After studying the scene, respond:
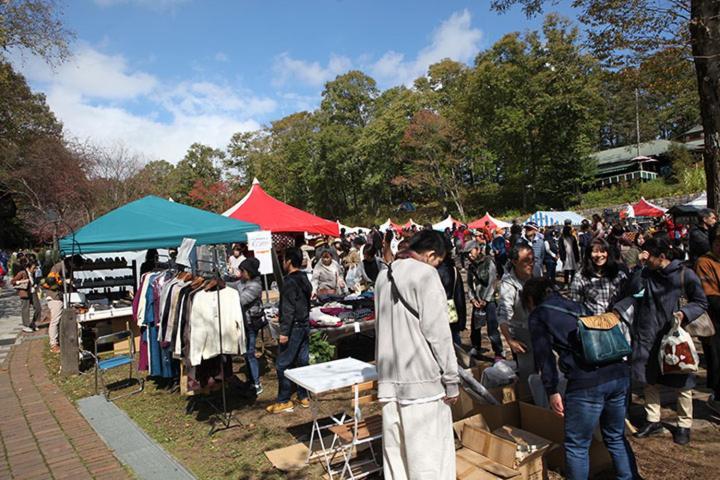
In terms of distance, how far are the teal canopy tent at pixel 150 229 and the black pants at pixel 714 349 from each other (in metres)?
6.35

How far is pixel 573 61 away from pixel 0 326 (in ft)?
95.2

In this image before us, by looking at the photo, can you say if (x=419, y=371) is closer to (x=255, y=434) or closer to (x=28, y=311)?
(x=255, y=434)

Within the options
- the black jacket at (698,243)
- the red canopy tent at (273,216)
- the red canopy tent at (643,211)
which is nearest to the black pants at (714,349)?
Answer: the black jacket at (698,243)

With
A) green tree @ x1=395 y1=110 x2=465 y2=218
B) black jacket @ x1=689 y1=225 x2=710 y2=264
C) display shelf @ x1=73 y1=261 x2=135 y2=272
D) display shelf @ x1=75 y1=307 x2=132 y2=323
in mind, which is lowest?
display shelf @ x1=75 y1=307 x2=132 y2=323

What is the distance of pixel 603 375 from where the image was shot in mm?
2600

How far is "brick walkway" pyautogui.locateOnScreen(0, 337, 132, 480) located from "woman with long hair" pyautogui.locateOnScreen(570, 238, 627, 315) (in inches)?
162

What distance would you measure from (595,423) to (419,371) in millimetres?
1020

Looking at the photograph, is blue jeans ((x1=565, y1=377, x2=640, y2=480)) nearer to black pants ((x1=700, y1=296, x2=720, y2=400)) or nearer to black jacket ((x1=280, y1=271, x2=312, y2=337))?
black pants ((x1=700, y1=296, x2=720, y2=400))

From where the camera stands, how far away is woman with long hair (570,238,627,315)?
3.94 metres

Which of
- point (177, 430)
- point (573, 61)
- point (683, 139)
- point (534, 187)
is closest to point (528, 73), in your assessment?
point (573, 61)

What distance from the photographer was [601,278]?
399cm

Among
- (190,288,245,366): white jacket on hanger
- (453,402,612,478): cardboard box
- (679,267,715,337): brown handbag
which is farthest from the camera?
(190,288,245,366): white jacket on hanger

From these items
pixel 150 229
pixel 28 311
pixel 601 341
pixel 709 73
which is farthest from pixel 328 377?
pixel 28 311

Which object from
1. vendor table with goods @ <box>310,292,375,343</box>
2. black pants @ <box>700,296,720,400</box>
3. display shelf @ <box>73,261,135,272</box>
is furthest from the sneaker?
display shelf @ <box>73,261,135,272</box>
